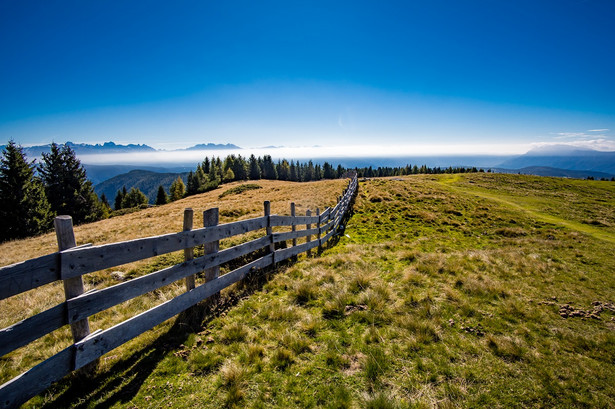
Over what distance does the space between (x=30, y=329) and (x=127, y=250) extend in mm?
1364

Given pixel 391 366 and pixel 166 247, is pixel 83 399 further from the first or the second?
pixel 391 366

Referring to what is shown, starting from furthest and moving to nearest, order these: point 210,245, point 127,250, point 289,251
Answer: point 289,251
point 210,245
point 127,250

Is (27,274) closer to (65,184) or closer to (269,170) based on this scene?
(65,184)

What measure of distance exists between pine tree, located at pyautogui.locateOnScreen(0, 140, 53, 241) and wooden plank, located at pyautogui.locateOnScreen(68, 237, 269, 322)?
41.6m

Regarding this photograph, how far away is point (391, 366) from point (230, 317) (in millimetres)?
3284

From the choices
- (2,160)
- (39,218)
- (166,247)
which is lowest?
(39,218)

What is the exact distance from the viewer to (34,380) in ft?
9.57

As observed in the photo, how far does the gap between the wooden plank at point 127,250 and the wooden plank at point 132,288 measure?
34 centimetres

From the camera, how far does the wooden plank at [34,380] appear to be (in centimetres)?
267

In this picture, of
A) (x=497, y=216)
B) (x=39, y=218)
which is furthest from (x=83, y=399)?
(x=39, y=218)

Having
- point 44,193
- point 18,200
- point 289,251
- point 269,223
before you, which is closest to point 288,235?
point 289,251

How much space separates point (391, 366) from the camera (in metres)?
4.11

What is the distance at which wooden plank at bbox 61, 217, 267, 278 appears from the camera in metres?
3.34

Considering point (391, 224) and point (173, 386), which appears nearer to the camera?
point (173, 386)
